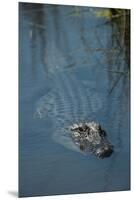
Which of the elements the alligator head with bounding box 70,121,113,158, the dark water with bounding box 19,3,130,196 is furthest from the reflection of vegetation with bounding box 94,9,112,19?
the alligator head with bounding box 70,121,113,158

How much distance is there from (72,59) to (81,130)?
1.88ft

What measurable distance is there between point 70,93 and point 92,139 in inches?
16.4

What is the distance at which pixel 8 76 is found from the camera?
117 inches

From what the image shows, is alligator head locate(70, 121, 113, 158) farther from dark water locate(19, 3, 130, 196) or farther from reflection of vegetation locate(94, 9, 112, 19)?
reflection of vegetation locate(94, 9, 112, 19)

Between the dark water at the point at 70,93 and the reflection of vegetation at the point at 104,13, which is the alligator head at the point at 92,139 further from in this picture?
the reflection of vegetation at the point at 104,13

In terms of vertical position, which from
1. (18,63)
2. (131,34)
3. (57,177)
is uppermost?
(131,34)

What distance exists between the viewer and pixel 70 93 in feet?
10.2

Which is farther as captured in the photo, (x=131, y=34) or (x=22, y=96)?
(x=131, y=34)

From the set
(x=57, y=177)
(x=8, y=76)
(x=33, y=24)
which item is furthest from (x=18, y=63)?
(x=57, y=177)

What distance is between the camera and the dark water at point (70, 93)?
119 inches

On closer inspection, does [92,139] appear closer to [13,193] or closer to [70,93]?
[70,93]

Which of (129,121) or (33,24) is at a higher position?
(33,24)

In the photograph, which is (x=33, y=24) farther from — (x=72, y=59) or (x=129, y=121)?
(x=129, y=121)

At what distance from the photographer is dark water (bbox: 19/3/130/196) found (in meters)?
3.02
